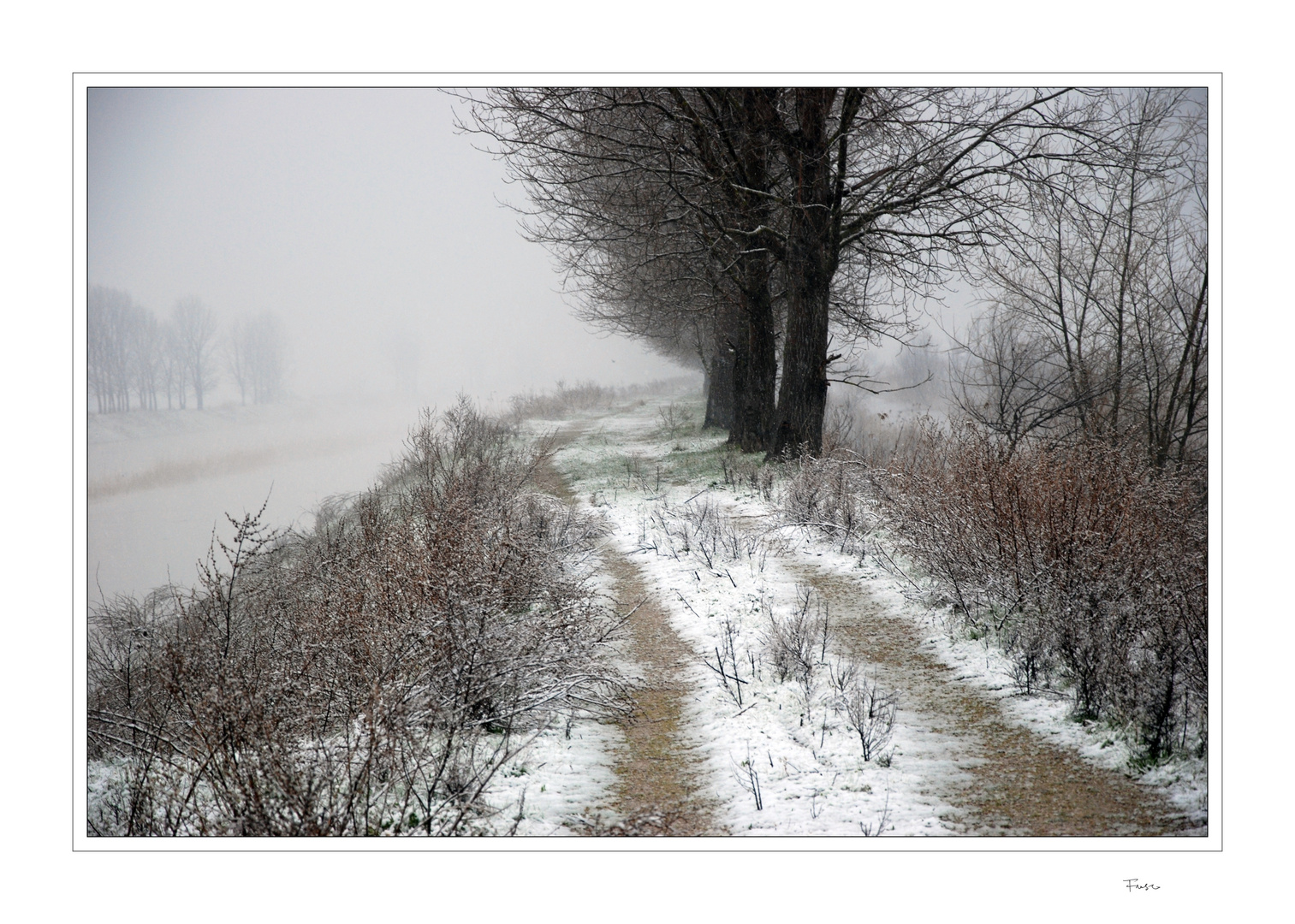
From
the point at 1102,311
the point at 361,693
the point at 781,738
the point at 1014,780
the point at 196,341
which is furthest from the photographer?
the point at 196,341

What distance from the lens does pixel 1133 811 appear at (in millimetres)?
2867

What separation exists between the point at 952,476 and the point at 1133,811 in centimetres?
370

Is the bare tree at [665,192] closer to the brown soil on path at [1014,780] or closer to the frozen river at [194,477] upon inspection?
the frozen river at [194,477]

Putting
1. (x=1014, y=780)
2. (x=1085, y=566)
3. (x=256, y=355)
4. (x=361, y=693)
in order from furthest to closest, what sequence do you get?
(x=256, y=355)
(x=1085, y=566)
(x=361, y=693)
(x=1014, y=780)

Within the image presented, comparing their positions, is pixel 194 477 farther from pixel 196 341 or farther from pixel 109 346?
pixel 109 346

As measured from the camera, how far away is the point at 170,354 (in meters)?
10.7

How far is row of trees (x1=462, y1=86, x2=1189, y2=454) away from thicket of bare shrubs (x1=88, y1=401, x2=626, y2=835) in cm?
531

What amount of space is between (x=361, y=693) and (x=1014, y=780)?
300 centimetres

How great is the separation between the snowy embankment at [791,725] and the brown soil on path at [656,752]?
3.1 inches

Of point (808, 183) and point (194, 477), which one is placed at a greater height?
point (808, 183)

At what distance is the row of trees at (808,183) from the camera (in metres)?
8.79

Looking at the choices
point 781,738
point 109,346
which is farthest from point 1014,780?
point 109,346

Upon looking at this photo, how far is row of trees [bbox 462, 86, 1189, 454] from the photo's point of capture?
8.79 m
